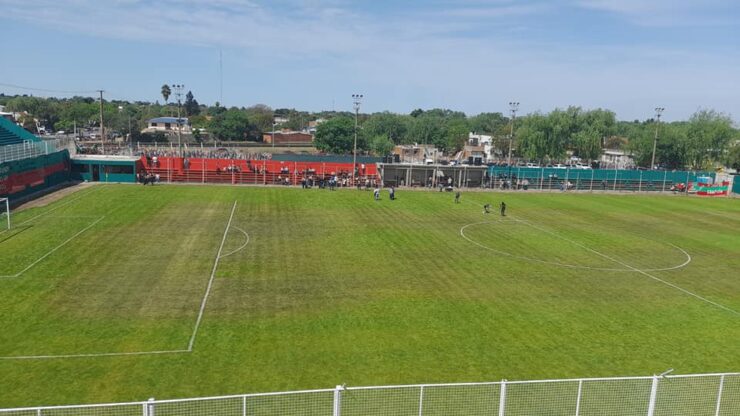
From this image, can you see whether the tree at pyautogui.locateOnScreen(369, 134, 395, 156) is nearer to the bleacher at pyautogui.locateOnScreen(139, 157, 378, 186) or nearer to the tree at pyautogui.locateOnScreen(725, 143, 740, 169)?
the bleacher at pyautogui.locateOnScreen(139, 157, 378, 186)

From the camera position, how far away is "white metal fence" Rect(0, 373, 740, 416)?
14312mm

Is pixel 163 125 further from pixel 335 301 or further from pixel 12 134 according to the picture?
pixel 335 301

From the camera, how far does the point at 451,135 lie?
149 metres

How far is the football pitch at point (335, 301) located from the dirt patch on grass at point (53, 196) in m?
1.98

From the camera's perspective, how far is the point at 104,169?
60188 mm

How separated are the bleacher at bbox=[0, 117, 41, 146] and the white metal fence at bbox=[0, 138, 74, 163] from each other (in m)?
3.03

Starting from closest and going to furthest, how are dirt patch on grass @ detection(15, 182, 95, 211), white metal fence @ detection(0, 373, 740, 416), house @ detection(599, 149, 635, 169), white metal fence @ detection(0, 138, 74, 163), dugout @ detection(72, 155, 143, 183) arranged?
white metal fence @ detection(0, 373, 740, 416)
dirt patch on grass @ detection(15, 182, 95, 211)
white metal fence @ detection(0, 138, 74, 163)
dugout @ detection(72, 155, 143, 183)
house @ detection(599, 149, 635, 169)

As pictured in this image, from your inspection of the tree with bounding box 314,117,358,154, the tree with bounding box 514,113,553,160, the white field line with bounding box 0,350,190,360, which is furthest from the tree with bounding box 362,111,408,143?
the white field line with bounding box 0,350,190,360

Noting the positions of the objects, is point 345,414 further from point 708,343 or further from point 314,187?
point 314,187

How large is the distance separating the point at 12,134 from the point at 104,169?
923cm

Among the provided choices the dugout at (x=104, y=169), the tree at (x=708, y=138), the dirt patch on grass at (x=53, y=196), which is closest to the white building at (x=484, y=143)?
the tree at (x=708, y=138)

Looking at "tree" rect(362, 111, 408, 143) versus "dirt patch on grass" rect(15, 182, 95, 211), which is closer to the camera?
"dirt patch on grass" rect(15, 182, 95, 211)

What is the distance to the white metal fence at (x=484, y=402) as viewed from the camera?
14.3 meters

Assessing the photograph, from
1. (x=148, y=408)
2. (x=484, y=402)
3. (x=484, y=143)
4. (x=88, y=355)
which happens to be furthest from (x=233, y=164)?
(x=484, y=143)
